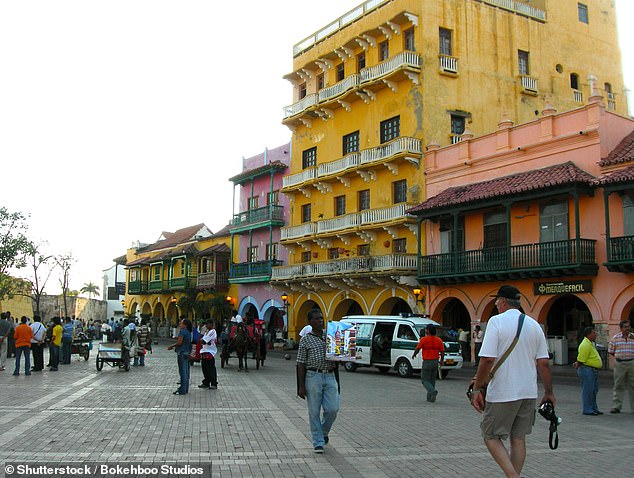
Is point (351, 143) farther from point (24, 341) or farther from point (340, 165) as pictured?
point (24, 341)

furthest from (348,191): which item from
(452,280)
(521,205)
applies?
(521,205)

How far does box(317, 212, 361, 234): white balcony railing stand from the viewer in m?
37.4

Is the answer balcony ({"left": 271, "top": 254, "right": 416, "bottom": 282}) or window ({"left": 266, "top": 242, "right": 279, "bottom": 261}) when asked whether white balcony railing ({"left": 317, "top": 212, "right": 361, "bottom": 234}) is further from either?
window ({"left": 266, "top": 242, "right": 279, "bottom": 261})

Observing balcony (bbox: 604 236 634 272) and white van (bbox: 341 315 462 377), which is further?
balcony (bbox: 604 236 634 272)

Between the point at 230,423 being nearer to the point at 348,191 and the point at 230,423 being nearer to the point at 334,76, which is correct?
the point at 348,191

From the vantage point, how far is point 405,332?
77.6 feet

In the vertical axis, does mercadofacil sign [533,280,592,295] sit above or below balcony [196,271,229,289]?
below

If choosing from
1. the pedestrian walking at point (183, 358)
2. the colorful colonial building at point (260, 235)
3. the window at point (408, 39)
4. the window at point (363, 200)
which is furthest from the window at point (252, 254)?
the pedestrian walking at point (183, 358)

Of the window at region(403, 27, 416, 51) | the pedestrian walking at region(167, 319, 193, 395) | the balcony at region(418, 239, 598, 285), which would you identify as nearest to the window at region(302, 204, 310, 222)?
the window at region(403, 27, 416, 51)

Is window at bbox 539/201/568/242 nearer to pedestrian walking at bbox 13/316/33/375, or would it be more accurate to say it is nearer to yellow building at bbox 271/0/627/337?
yellow building at bbox 271/0/627/337

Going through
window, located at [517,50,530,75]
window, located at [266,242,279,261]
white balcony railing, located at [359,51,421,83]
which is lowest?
window, located at [266,242,279,261]

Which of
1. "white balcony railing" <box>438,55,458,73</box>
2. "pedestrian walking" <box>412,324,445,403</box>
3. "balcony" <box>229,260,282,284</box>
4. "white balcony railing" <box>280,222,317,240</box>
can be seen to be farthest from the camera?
"balcony" <box>229,260,282,284</box>

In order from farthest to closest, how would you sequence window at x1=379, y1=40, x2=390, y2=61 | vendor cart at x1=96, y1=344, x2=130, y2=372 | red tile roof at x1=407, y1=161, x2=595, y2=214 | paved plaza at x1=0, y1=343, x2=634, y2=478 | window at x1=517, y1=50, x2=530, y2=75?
1. window at x1=517, y1=50, x2=530, y2=75
2. window at x1=379, y1=40, x2=390, y2=61
3. red tile roof at x1=407, y1=161, x2=595, y2=214
4. vendor cart at x1=96, y1=344, x2=130, y2=372
5. paved plaza at x1=0, y1=343, x2=634, y2=478

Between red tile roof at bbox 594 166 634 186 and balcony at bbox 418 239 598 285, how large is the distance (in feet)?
7.39
